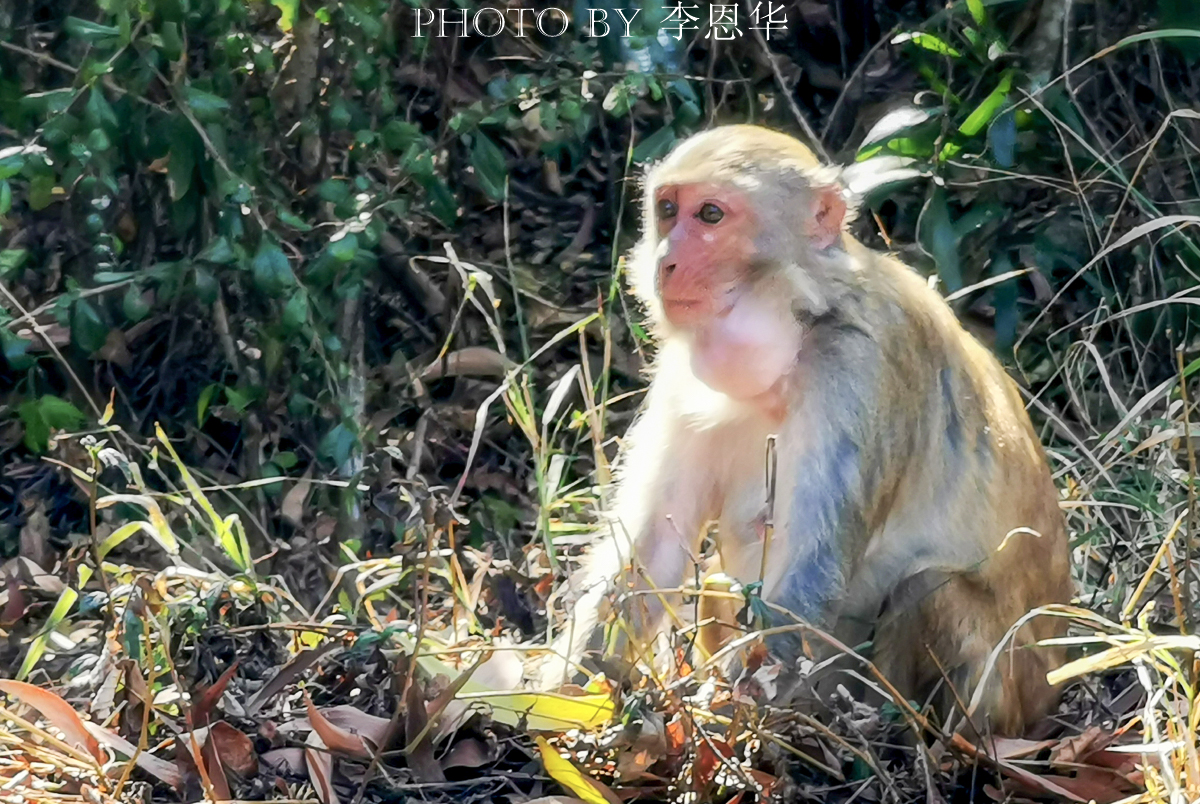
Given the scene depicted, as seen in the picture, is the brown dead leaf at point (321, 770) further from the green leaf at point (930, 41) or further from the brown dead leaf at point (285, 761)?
the green leaf at point (930, 41)

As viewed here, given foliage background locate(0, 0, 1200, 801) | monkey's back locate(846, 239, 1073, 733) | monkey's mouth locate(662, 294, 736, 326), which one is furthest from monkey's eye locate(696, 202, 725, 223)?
foliage background locate(0, 0, 1200, 801)

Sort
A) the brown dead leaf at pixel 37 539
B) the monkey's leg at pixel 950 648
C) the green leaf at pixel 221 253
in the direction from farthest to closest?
the brown dead leaf at pixel 37 539 → the green leaf at pixel 221 253 → the monkey's leg at pixel 950 648

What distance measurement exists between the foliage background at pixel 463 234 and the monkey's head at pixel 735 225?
50 cm

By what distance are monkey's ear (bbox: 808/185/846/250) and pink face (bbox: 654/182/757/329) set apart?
140 millimetres

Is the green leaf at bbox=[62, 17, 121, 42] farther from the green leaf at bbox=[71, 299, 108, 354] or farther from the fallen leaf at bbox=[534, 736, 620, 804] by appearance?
the fallen leaf at bbox=[534, 736, 620, 804]

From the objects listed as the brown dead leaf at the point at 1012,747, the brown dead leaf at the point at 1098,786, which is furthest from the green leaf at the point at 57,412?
the brown dead leaf at the point at 1098,786

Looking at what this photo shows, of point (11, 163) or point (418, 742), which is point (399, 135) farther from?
point (418, 742)

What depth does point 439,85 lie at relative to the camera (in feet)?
15.9

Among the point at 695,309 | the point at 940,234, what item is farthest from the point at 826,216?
the point at 940,234

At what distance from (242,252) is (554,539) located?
106 centimetres

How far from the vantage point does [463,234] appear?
16.6ft

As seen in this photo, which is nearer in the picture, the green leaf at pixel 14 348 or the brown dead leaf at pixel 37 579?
the brown dead leaf at pixel 37 579

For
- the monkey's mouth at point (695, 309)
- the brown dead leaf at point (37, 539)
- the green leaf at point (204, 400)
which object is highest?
the monkey's mouth at point (695, 309)

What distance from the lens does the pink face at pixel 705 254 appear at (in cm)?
306
